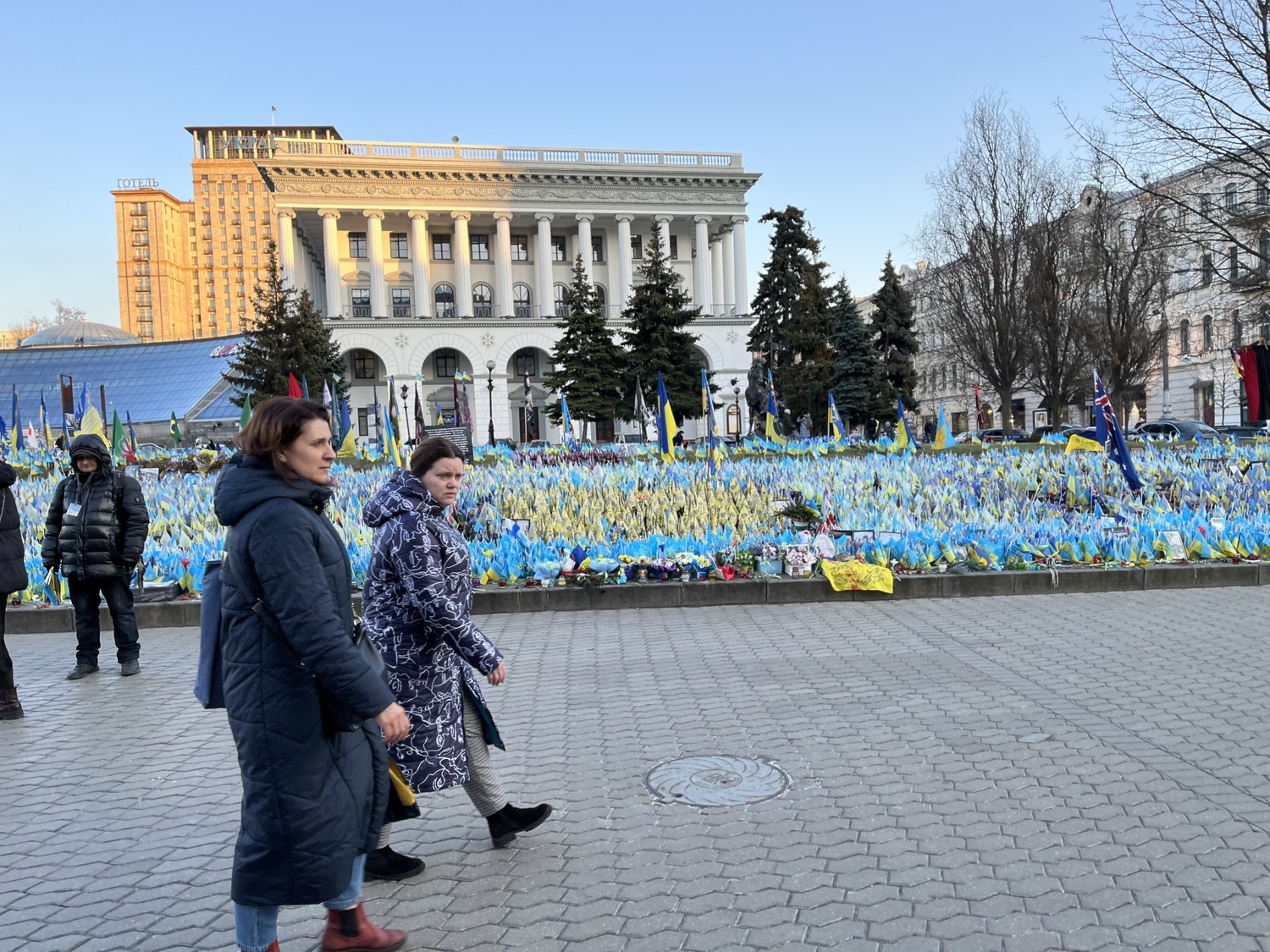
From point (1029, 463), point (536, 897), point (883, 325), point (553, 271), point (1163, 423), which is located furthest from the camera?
point (553, 271)

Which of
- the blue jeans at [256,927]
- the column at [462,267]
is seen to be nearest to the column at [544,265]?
the column at [462,267]

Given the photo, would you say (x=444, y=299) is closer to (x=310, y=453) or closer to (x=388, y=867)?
(x=388, y=867)

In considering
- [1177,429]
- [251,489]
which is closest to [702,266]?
[1177,429]

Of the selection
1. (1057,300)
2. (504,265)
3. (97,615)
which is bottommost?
(97,615)

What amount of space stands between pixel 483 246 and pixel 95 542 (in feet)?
218

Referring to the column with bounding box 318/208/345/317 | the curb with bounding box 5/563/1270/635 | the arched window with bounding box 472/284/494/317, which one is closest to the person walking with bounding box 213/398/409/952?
the curb with bounding box 5/563/1270/635

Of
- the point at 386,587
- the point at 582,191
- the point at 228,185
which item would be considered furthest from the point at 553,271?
the point at 228,185

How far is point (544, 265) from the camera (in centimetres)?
6712

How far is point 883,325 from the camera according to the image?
49562mm

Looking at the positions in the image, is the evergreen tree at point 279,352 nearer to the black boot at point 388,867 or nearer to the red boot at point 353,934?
the black boot at point 388,867

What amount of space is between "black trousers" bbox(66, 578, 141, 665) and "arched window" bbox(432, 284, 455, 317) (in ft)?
206

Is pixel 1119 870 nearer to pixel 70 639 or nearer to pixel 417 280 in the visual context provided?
pixel 70 639

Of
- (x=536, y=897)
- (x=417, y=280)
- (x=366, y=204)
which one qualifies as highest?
(x=366, y=204)

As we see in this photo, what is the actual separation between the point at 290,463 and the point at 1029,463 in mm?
15239
